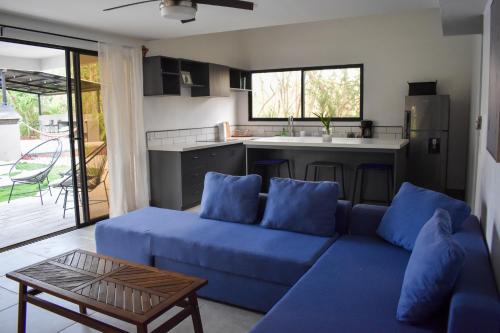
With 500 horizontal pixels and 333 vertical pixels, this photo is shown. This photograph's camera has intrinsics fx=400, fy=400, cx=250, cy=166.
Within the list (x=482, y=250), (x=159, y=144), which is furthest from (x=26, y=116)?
(x=482, y=250)

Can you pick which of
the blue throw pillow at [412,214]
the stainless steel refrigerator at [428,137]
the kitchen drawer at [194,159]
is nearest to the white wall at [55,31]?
the kitchen drawer at [194,159]

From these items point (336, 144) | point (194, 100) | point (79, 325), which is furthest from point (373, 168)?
point (79, 325)

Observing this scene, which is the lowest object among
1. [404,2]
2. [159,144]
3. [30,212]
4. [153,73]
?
[30,212]

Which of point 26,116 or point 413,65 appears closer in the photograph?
point 413,65

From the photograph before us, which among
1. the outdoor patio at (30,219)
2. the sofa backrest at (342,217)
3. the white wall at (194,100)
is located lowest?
the outdoor patio at (30,219)

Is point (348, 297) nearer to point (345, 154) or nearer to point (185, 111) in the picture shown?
point (345, 154)

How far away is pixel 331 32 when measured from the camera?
22.9 feet

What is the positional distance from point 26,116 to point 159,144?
458cm

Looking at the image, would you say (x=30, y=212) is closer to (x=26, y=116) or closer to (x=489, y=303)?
(x=26, y=116)

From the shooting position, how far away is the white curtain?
4.87m

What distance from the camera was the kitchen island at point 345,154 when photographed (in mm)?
4863

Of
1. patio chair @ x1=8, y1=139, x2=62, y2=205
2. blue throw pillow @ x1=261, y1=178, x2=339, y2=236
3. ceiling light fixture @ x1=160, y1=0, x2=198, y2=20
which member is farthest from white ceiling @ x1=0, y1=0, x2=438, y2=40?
patio chair @ x1=8, y1=139, x2=62, y2=205

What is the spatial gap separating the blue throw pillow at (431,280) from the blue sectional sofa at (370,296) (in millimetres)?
50

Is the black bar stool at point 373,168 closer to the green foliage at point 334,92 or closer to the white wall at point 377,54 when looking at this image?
the white wall at point 377,54
